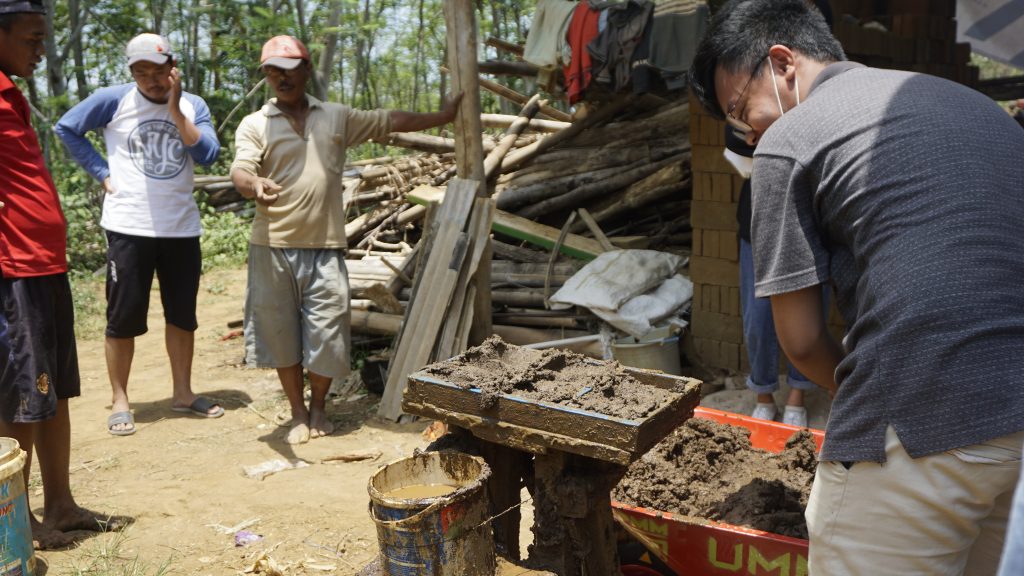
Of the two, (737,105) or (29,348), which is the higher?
(737,105)

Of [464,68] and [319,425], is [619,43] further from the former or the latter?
[319,425]

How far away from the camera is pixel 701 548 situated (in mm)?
3088

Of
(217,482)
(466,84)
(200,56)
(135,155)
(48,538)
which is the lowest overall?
(217,482)

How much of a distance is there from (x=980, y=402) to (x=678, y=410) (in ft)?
4.01

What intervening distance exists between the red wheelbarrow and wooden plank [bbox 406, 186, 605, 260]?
4087mm

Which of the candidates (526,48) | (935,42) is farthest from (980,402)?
(935,42)

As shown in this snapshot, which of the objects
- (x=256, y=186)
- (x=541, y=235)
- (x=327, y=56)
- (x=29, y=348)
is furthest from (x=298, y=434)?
(x=327, y=56)

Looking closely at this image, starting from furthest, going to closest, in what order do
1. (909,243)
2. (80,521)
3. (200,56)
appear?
(200,56) → (80,521) → (909,243)

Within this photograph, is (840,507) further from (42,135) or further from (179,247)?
(42,135)

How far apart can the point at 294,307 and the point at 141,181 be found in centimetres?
130

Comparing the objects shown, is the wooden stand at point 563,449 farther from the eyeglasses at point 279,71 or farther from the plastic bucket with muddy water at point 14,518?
the eyeglasses at point 279,71

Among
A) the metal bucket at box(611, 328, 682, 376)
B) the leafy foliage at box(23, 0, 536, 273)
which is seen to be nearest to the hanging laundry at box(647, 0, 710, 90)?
the metal bucket at box(611, 328, 682, 376)

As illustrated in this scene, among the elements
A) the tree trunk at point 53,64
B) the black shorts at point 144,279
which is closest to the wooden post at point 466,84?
the black shorts at point 144,279

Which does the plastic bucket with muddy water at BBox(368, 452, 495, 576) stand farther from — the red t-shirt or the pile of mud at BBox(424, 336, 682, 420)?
the red t-shirt
